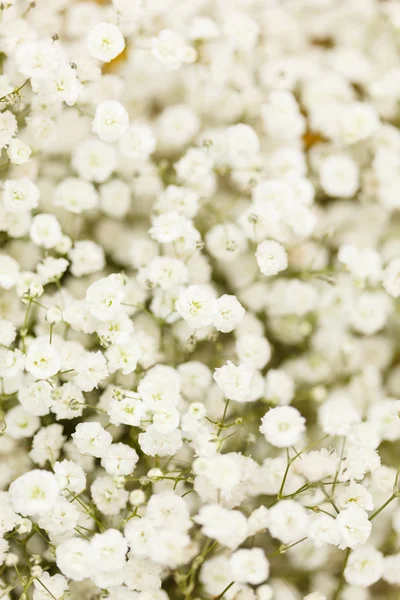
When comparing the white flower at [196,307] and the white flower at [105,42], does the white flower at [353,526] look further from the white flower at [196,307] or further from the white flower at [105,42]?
the white flower at [105,42]

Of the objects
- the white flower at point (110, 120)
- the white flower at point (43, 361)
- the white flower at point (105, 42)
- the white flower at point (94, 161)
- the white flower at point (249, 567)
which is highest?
the white flower at point (105, 42)

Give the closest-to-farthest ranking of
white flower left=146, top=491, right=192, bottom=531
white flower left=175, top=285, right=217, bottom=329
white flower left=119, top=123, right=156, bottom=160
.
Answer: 1. white flower left=146, top=491, right=192, bottom=531
2. white flower left=175, top=285, right=217, bottom=329
3. white flower left=119, top=123, right=156, bottom=160

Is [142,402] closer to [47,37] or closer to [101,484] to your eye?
[101,484]

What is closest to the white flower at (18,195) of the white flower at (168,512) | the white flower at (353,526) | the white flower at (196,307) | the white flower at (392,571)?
the white flower at (196,307)

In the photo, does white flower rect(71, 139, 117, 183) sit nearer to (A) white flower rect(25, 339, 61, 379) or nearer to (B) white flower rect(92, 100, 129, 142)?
(B) white flower rect(92, 100, 129, 142)

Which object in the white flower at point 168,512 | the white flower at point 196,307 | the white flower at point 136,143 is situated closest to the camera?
the white flower at point 168,512

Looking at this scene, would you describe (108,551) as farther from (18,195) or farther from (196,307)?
(18,195)

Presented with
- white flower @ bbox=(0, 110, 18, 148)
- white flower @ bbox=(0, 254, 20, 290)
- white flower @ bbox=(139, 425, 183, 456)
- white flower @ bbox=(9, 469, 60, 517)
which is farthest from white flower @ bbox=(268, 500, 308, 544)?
white flower @ bbox=(0, 110, 18, 148)

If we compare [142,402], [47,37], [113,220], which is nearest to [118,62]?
[47,37]

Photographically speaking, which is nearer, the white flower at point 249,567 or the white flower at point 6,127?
the white flower at point 249,567
